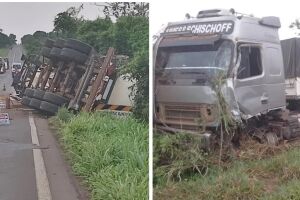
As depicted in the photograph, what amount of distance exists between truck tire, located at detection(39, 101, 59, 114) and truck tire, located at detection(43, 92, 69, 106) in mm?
19

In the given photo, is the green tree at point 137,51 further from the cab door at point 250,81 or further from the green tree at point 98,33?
the cab door at point 250,81

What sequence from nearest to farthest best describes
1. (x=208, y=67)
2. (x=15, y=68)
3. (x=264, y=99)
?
1. (x=208, y=67)
2. (x=264, y=99)
3. (x=15, y=68)

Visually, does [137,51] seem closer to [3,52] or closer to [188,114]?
[188,114]

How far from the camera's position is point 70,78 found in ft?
7.91

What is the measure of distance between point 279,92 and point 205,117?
0.45 m

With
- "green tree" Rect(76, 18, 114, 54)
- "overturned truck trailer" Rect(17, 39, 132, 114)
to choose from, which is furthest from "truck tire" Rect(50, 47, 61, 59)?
"green tree" Rect(76, 18, 114, 54)

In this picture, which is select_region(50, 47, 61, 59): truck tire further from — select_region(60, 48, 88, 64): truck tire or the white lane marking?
the white lane marking

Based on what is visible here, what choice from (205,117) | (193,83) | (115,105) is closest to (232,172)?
(205,117)

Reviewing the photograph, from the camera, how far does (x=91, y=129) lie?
2.40 metres

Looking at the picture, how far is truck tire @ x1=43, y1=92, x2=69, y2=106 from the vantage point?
2402 millimetres

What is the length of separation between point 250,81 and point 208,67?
25 cm

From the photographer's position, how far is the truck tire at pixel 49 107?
239 cm

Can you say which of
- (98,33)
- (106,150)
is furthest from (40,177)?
(98,33)

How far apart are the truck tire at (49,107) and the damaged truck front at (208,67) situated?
0.60 m
